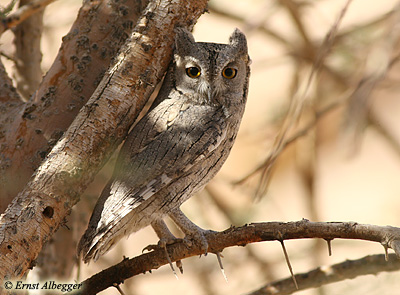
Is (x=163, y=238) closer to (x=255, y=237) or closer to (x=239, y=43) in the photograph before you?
(x=255, y=237)

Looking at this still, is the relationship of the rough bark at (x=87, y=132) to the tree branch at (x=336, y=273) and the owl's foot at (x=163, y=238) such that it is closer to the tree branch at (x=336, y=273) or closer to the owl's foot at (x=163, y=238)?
the owl's foot at (x=163, y=238)

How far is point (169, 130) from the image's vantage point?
2076mm

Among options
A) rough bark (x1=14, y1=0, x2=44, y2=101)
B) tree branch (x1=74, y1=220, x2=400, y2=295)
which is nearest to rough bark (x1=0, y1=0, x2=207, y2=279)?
tree branch (x1=74, y1=220, x2=400, y2=295)

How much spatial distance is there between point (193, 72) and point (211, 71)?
0.08 m

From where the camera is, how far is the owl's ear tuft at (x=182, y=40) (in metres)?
2.00

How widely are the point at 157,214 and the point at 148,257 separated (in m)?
0.26

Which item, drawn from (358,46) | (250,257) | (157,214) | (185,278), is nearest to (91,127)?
(157,214)

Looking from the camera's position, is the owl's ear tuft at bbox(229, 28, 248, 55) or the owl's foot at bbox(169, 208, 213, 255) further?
the owl's ear tuft at bbox(229, 28, 248, 55)

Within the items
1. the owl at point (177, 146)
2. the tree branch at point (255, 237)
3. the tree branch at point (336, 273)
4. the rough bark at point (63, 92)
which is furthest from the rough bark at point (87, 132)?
the tree branch at point (336, 273)

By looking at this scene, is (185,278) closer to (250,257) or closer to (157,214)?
(250,257)

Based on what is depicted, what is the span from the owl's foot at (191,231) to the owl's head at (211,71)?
0.51 m

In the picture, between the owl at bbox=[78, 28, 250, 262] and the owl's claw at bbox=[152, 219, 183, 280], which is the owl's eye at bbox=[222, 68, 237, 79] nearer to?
the owl at bbox=[78, 28, 250, 262]

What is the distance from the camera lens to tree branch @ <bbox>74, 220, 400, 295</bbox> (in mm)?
1547

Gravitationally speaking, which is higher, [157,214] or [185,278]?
[185,278]
